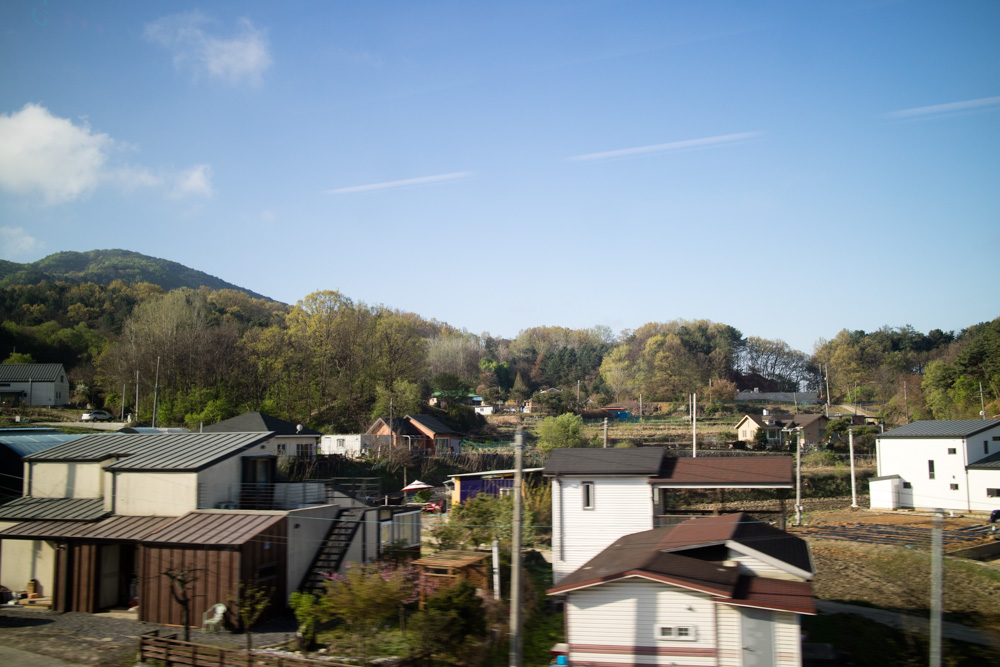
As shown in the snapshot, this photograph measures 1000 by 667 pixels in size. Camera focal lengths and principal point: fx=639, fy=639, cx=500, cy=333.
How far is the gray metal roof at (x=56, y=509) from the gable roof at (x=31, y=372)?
141 ft

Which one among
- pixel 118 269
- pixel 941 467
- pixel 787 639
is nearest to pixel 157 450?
pixel 787 639

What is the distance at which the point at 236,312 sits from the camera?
78750mm

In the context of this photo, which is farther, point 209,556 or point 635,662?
Answer: point 209,556

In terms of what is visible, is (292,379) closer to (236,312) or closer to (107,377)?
(107,377)

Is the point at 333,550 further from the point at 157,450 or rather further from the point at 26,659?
the point at 26,659

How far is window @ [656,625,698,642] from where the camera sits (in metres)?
11.8

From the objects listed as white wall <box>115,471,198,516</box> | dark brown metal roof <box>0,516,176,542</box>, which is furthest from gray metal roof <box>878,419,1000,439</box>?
dark brown metal roof <box>0,516,176,542</box>

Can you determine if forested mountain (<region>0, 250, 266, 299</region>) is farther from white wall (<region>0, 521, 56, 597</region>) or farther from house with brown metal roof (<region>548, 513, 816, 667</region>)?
house with brown metal roof (<region>548, 513, 816, 667</region>)

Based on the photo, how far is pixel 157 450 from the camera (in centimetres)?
1797

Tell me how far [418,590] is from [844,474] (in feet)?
121

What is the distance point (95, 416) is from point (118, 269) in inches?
4644

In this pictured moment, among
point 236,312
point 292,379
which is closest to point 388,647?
point 292,379

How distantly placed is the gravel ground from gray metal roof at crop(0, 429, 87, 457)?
10838mm

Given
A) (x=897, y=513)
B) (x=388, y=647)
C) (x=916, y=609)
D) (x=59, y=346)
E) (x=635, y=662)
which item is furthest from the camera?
(x=59, y=346)
